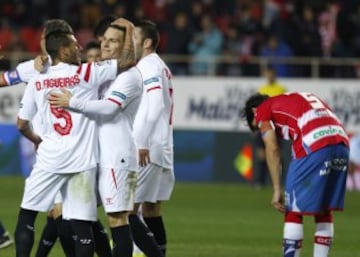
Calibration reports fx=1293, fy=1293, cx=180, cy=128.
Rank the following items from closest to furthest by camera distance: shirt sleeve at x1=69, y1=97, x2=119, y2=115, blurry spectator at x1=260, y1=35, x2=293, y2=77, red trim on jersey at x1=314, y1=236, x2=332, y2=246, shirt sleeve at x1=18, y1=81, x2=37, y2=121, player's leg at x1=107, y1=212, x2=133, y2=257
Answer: shirt sleeve at x1=69, y1=97, x2=119, y2=115 < player's leg at x1=107, y1=212, x2=133, y2=257 < shirt sleeve at x1=18, y1=81, x2=37, y2=121 < red trim on jersey at x1=314, y1=236, x2=332, y2=246 < blurry spectator at x1=260, y1=35, x2=293, y2=77

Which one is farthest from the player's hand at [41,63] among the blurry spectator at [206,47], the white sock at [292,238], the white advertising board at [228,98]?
the blurry spectator at [206,47]

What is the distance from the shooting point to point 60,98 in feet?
32.7

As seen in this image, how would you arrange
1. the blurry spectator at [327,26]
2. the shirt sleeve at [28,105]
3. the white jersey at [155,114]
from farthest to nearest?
the blurry spectator at [327,26]
the white jersey at [155,114]
the shirt sleeve at [28,105]

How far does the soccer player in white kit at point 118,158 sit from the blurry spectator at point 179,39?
1512 centimetres

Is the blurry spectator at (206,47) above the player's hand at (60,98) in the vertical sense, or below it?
above

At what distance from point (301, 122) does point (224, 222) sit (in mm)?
6478

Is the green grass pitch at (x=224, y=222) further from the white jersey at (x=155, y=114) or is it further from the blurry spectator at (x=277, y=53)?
the blurry spectator at (x=277, y=53)

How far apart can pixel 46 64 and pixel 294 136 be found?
214 cm

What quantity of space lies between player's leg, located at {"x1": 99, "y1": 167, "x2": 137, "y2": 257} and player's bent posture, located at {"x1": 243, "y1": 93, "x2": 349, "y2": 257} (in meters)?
1.21

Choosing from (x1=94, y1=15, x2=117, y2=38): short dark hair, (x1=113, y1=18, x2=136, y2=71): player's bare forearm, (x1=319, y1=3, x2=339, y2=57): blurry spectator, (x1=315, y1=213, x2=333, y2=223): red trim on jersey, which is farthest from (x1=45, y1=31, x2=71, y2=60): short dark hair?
(x1=319, y1=3, x2=339, y2=57): blurry spectator

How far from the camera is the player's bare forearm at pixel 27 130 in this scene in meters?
10.5

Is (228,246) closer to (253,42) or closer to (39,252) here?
(39,252)

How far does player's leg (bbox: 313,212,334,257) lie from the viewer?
10.9m

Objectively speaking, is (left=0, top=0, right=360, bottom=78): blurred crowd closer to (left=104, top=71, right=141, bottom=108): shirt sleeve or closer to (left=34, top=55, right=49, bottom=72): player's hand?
(left=34, top=55, right=49, bottom=72): player's hand
